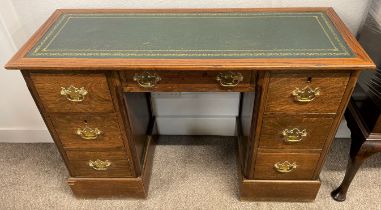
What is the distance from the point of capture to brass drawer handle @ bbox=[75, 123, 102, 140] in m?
1.19

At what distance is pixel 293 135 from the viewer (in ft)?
3.84

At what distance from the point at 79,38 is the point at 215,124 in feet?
2.97

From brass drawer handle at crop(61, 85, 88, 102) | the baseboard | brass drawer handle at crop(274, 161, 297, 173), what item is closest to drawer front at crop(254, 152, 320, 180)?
brass drawer handle at crop(274, 161, 297, 173)

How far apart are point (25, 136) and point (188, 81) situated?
1.23 m

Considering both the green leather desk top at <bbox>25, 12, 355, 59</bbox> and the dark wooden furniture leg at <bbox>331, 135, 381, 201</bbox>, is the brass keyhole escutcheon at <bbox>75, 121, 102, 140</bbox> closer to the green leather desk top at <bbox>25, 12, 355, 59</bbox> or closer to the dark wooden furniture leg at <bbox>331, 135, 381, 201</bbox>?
the green leather desk top at <bbox>25, 12, 355, 59</bbox>

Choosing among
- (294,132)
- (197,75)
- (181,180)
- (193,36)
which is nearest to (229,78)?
(197,75)

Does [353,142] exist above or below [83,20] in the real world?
Result: below

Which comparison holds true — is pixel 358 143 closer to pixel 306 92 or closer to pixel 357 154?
pixel 357 154

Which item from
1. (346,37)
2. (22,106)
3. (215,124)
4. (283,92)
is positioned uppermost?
(346,37)

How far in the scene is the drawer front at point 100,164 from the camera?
129 centimetres

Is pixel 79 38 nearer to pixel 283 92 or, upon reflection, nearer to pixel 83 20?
pixel 83 20

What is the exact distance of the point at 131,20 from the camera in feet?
3.99

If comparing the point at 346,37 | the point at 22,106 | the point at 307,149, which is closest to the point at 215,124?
the point at 307,149

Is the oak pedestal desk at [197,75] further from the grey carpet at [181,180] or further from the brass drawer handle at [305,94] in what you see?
the grey carpet at [181,180]
